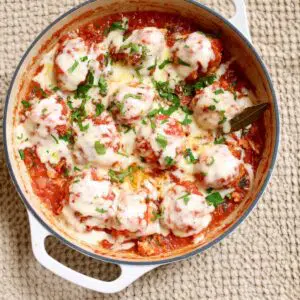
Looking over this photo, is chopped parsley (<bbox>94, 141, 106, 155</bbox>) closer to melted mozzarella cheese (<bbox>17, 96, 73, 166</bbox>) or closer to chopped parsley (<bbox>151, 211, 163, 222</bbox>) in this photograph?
melted mozzarella cheese (<bbox>17, 96, 73, 166</bbox>)

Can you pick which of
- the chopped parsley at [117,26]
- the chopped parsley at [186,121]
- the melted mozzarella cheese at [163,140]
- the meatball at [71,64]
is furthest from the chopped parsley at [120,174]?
the chopped parsley at [117,26]

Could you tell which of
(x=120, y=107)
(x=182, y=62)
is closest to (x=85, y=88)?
(x=120, y=107)

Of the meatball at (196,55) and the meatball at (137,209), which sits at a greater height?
the meatball at (196,55)

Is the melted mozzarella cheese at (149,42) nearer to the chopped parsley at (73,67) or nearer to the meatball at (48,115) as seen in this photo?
the chopped parsley at (73,67)

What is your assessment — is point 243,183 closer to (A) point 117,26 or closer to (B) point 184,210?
(B) point 184,210

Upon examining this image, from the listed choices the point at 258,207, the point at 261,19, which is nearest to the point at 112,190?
the point at 258,207

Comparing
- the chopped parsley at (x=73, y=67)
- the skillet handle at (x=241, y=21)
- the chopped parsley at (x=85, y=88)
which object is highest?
the skillet handle at (x=241, y=21)

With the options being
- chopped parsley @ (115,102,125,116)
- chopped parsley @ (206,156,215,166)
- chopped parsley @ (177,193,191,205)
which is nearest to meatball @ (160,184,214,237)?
chopped parsley @ (177,193,191,205)
